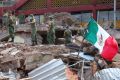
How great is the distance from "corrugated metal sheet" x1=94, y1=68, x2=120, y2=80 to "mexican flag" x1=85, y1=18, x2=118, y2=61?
0.83 meters

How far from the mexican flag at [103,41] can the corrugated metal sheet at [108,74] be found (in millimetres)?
830

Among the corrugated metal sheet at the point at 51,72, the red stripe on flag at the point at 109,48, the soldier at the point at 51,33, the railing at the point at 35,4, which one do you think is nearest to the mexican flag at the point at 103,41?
the red stripe on flag at the point at 109,48

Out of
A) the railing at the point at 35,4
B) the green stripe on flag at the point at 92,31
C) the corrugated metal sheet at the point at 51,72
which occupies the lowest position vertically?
the corrugated metal sheet at the point at 51,72

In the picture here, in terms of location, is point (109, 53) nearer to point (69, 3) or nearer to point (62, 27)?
point (62, 27)

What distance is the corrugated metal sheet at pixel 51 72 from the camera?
1400 centimetres

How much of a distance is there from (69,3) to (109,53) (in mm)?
19259

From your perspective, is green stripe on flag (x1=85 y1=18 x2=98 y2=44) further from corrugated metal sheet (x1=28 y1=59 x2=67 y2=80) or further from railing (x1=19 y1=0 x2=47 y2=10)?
railing (x1=19 y1=0 x2=47 y2=10)

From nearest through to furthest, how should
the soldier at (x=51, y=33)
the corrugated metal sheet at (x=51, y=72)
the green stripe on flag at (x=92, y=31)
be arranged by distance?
1. the corrugated metal sheet at (x=51, y=72)
2. the green stripe on flag at (x=92, y=31)
3. the soldier at (x=51, y=33)

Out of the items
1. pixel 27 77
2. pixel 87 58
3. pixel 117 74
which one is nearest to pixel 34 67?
pixel 27 77

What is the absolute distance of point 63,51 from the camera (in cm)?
1762

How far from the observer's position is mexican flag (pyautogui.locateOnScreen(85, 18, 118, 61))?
14.3m

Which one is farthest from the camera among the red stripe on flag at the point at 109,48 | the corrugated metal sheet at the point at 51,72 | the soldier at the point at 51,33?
the soldier at the point at 51,33

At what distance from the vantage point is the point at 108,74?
13.4 meters

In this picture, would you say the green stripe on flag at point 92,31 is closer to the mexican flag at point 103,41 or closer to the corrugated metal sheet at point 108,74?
the mexican flag at point 103,41
